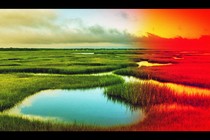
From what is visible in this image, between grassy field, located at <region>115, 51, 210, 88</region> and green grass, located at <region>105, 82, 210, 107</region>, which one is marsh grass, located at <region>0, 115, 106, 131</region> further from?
grassy field, located at <region>115, 51, 210, 88</region>

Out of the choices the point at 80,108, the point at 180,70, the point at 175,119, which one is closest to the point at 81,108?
the point at 80,108

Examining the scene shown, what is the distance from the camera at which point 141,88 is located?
4.64 m

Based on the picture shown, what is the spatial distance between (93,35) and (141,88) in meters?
0.78

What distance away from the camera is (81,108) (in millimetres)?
4480

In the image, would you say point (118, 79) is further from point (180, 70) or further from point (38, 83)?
point (38, 83)

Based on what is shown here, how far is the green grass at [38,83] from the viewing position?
4.55 meters

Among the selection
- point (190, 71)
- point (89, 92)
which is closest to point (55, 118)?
point (89, 92)

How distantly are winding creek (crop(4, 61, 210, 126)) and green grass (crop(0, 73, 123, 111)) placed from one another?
6 cm

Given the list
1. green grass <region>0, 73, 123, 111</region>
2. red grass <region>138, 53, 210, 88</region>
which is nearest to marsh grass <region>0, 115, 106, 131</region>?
green grass <region>0, 73, 123, 111</region>

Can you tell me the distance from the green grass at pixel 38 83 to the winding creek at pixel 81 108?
0.06 meters

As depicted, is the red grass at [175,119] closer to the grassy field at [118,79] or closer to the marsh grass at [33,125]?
the grassy field at [118,79]

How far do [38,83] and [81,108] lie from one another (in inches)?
22.7

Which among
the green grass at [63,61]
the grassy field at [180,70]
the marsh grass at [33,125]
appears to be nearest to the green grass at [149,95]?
the grassy field at [180,70]
